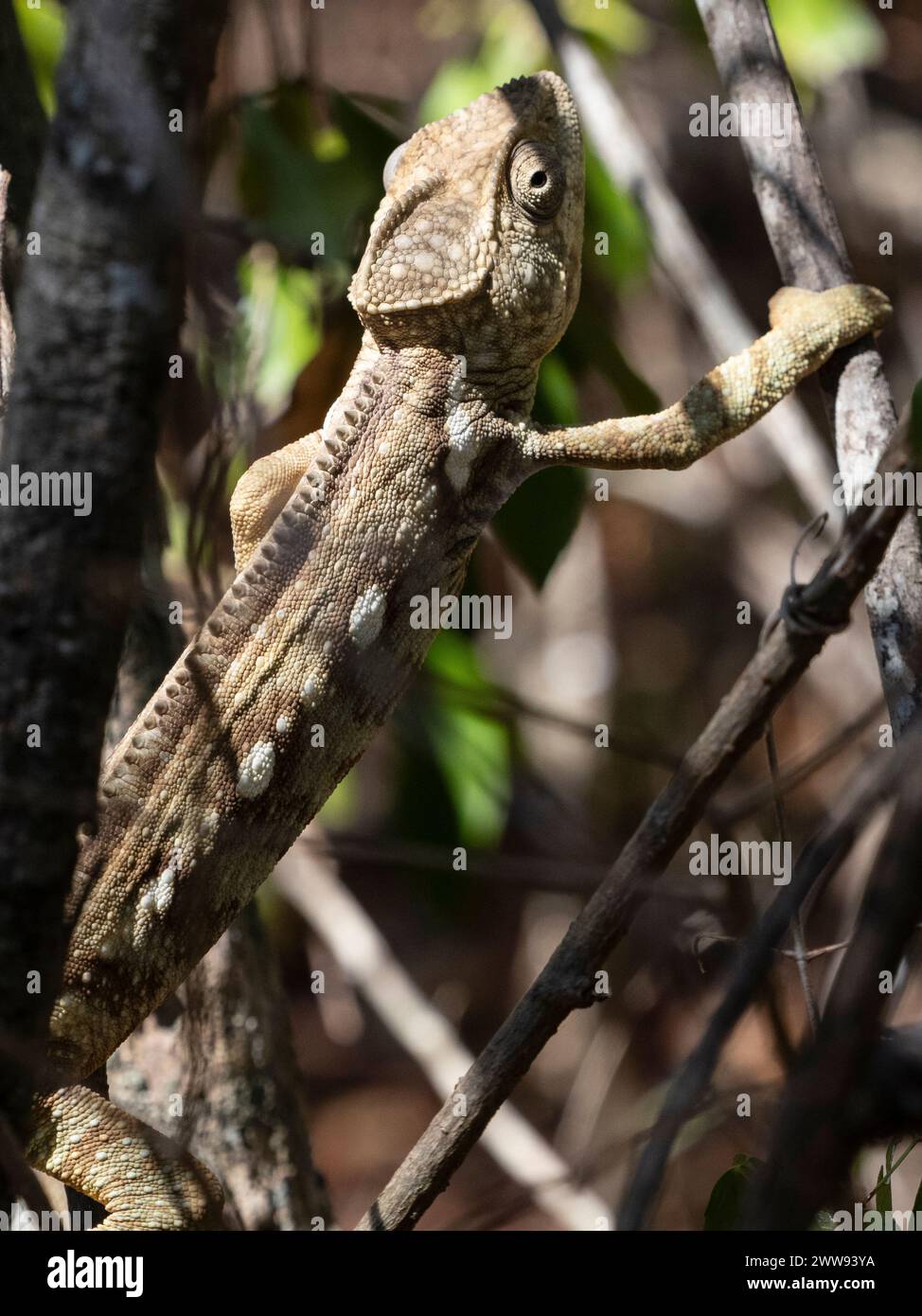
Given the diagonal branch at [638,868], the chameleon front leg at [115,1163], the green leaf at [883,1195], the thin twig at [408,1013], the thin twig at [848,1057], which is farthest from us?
the thin twig at [408,1013]

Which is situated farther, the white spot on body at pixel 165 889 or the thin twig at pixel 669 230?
the thin twig at pixel 669 230

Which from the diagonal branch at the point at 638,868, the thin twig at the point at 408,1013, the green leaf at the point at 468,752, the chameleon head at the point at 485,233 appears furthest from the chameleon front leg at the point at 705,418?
the thin twig at the point at 408,1013

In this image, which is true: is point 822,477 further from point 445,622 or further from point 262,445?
point 262,445

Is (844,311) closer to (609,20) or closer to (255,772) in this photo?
(255,772)

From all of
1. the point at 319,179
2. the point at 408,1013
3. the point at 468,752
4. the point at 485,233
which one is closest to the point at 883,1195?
the point at 468,752

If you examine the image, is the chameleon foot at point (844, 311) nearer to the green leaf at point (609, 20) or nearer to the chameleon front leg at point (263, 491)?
the chameleon front leg at point (263, 491)

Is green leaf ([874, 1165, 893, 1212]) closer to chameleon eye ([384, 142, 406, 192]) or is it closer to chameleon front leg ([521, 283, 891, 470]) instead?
chameleon front leg ([521, 283, 891, 470])

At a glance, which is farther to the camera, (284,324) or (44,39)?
(44,39)

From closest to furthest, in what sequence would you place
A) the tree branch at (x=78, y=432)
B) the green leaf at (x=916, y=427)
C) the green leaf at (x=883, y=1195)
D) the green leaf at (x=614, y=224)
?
the tree branch at (x=78, y=432) → the green leaf at (x=916, y=427) → the green leaf at (x=883, y=1195) → the green leaf at (x=614, y=224)

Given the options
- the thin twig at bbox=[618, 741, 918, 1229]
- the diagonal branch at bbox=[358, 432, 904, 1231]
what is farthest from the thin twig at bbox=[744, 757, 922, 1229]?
the diagonal branch at bbox=[358, 432, 904, 1231]
